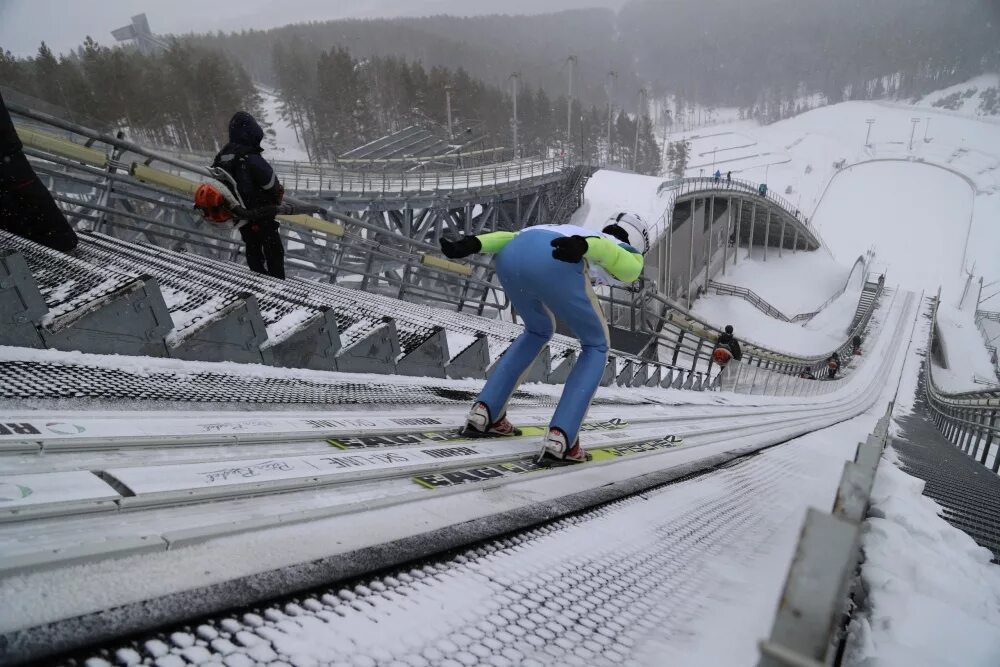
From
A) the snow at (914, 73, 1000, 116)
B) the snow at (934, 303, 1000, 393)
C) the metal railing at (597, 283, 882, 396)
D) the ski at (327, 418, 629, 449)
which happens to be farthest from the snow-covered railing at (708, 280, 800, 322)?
the snow at (914, 73, 1000, 116)

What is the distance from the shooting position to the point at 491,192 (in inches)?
1262

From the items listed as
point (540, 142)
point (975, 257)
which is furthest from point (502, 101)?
point (975, 257)

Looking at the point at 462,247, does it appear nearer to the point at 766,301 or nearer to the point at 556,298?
the point at 556,298

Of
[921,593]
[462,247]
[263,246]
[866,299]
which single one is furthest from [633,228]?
[866,299]

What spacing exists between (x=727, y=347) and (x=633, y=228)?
604 centimetres

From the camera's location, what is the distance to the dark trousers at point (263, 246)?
18.5 ft

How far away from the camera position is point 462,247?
322cm

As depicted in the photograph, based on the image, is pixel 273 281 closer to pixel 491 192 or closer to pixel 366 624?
pixel 366 624

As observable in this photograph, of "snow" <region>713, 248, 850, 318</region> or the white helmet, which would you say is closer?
the white helmet

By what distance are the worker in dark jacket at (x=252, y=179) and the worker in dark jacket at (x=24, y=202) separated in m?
1.69

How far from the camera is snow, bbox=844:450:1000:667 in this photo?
4.01 ft

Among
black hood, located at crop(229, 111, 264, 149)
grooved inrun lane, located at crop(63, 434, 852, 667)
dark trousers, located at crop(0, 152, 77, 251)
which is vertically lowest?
grooved inrun lane, located at crop(63, 434, 852, 667)

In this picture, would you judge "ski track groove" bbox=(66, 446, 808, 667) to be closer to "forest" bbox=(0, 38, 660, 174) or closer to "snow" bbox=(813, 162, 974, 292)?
"forest" bbox=(0, 38, 660, 174)

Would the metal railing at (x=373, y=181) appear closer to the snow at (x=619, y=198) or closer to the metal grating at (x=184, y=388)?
the snow at (x=619, y=198)
